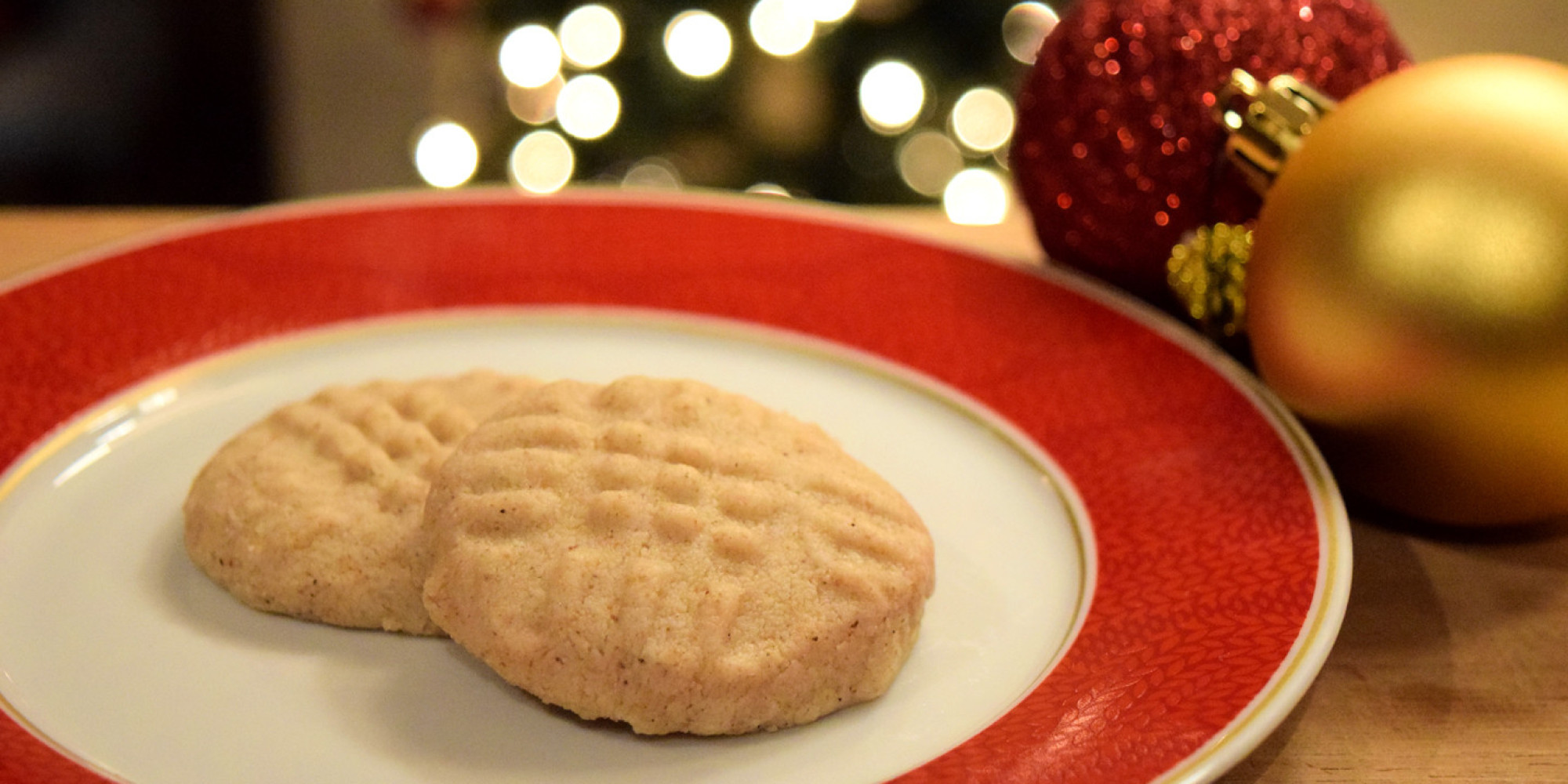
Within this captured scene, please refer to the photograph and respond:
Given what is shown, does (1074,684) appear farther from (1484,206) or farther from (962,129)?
(962,129)

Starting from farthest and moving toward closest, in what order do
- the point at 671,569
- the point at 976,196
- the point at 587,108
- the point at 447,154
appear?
the point at 447,154, the point at 976,196, the point at 587,108, the point at 671,569

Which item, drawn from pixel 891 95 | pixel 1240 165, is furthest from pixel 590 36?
pixel 1240 165

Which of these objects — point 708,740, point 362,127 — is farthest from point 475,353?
point 362,127

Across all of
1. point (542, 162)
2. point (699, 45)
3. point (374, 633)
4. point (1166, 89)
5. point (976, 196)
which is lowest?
point (976, 196)

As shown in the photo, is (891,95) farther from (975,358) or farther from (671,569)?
(671,569)

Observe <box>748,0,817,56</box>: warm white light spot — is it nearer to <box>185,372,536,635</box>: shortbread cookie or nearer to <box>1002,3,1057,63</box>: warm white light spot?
<box>1002,3,1057,63</box>: warm white light spot

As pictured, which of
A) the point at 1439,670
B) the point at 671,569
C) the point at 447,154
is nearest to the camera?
the point at 671,569

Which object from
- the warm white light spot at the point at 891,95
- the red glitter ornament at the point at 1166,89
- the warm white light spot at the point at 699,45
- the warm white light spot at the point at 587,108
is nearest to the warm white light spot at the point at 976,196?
the warm white light spot at the point at 891,95
